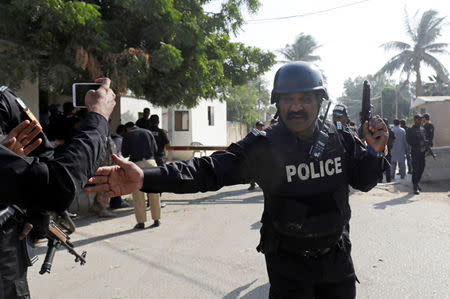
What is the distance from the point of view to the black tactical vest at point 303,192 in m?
1.93

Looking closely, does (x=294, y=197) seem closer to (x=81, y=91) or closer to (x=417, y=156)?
(x=81, y=91)

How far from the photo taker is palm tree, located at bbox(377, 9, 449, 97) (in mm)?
31672

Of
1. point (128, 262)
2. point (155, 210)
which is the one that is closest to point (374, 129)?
point (128, 262)

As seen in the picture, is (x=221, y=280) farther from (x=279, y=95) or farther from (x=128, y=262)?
(x=279, y=95)

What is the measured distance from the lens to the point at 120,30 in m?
8.46

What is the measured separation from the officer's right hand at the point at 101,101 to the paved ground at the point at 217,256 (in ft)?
8.36

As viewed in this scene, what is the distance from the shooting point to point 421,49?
32.2 meters

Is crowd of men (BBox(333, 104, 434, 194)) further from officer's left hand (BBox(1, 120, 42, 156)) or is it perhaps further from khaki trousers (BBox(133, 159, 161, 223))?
khaki trousers (BBox(133, 159, 161, 223))

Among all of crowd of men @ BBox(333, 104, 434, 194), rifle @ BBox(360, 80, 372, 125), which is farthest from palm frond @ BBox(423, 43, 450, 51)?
rifle @ BBox(360, 80, 372, 125)

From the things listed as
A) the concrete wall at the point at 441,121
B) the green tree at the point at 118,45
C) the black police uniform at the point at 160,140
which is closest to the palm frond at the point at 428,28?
the concrete wall at the point at 441,121

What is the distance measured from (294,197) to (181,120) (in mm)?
20793

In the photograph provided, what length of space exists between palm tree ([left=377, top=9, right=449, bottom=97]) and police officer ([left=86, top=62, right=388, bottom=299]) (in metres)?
34.5

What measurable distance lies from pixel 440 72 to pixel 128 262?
3393cm

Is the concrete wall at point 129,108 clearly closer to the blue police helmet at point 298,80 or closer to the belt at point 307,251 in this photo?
the blue police helmet at point 298,80
